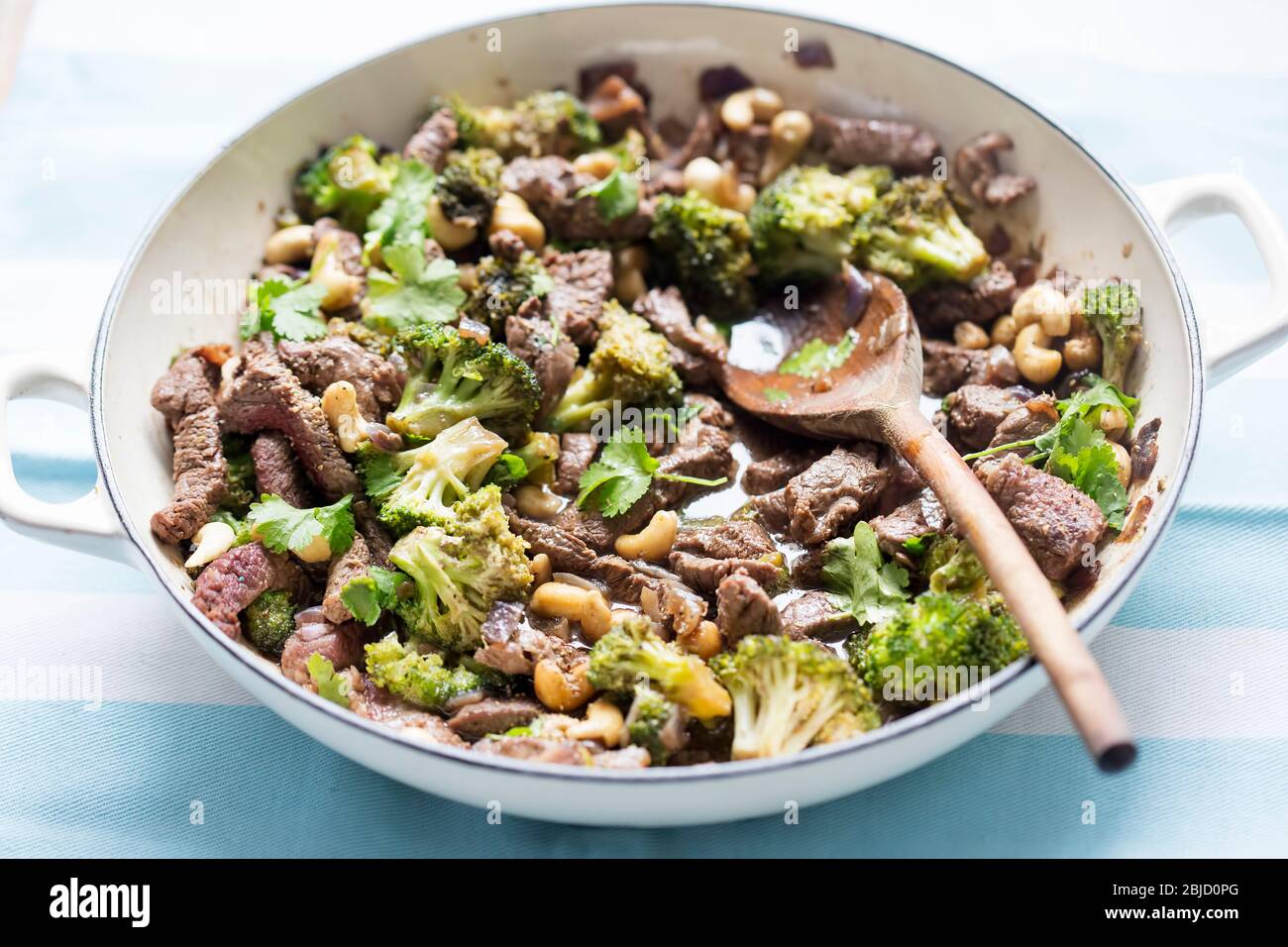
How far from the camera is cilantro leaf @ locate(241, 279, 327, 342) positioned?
12.6 ft

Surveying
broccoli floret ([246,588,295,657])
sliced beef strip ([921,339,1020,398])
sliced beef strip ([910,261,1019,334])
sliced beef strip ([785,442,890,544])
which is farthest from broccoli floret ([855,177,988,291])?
broccoli floret ([246,588,295,657])

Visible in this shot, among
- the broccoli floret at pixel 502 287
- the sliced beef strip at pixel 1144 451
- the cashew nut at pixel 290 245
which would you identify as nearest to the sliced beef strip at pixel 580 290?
the broccoli floret at pixel 502 287

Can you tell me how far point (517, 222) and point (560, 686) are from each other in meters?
1.77

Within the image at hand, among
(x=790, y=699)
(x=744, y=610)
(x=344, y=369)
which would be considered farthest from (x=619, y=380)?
(x=790, y=699)

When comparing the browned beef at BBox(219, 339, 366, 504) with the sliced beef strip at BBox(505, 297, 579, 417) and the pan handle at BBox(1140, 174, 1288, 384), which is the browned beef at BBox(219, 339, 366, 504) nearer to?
the sliced beef strip at BBox(505, 297, 579, 417)

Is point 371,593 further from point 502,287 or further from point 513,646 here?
point 502,287

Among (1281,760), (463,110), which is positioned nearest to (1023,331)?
(1281,760)

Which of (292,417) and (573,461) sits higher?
(292,417)

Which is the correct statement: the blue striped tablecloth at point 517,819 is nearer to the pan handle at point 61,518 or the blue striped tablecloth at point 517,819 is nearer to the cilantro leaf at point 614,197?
the pan handle at point 61,518

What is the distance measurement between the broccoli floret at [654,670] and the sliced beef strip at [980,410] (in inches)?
48.8

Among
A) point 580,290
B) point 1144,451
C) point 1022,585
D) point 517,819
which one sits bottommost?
point 517,819

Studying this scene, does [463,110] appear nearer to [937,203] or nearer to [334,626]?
[937,203]

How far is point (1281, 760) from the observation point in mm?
3297

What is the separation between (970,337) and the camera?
4.07 m
